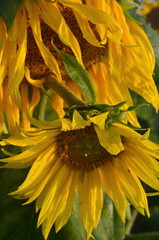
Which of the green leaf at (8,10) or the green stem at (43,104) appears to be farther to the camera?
the green stem at (43,104)

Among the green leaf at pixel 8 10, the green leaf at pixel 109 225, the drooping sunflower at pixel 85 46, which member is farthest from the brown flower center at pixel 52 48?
the green leaf at pixel 109 225

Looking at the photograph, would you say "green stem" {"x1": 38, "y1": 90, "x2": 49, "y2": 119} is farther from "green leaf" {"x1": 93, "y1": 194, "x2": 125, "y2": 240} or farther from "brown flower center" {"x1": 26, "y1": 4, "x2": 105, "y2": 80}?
"green leaf" {"x1": 93, "y1": 194, "x2": 125, "y2": 240}

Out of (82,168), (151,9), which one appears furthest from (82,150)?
(151,9)

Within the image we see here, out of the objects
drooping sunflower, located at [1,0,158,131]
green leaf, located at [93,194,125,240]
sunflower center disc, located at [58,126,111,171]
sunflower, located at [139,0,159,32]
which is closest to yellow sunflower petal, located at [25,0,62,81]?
drooping sunflower, located at [1,0,158,131]

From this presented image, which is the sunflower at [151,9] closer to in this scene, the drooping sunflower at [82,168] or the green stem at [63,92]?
the green stem at [63,92]

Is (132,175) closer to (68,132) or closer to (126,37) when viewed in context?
(68,132)

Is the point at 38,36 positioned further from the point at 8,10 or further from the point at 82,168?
the point at 82,168
